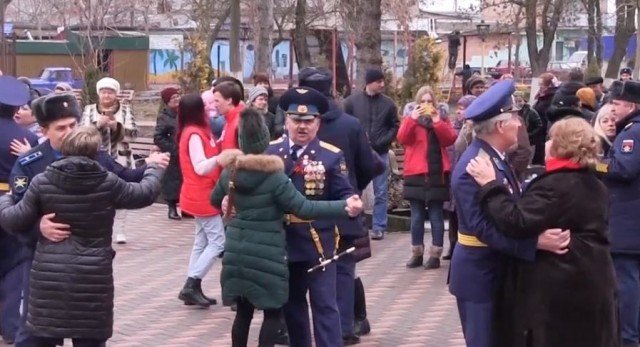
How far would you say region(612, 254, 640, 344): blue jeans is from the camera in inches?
330

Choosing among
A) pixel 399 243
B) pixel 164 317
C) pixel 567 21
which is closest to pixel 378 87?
pixel 399 243

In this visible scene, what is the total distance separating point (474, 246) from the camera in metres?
6.18

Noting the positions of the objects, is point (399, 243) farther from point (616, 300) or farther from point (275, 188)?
point (616, 300)

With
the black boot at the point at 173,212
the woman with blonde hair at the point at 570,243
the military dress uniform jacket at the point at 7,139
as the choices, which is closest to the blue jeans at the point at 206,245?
the military dress uniform jacket at the point at 7,139

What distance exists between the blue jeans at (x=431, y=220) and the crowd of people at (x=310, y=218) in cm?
234

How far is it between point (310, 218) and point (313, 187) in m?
0.41

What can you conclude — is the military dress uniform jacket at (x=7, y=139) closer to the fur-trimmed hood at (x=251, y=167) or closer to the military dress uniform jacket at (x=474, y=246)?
the fur-trimmed hood at (x=251, y=167)

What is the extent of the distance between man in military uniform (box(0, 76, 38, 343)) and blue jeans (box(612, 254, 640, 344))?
13.2 feet

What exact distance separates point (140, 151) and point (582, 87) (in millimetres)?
8086

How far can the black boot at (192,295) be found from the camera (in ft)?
33.1

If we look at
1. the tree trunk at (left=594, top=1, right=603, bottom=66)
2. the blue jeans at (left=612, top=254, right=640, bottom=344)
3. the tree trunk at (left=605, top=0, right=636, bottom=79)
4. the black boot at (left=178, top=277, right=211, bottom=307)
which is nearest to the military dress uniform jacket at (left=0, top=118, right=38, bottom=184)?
the black boot at (left=178, top=277, right=211, bottom=307)

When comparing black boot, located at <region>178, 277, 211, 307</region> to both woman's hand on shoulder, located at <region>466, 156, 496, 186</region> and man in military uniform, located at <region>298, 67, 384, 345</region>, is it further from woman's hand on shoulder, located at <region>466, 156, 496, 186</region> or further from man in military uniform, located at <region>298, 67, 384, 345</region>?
woman's hand on shoulder, located at <region>466, 156, 496, 186</region>

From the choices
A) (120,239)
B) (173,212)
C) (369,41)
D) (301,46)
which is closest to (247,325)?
(120,239)

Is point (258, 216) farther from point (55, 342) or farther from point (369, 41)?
point (369, 41)
